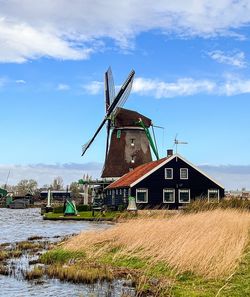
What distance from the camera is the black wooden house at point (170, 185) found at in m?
42.6

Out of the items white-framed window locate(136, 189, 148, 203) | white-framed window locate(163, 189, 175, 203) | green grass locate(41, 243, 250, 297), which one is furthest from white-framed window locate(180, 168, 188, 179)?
green grass locate(41, 243, 250, 297)

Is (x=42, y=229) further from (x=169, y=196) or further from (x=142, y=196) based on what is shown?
(x=169, y=196)

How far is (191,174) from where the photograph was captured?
43.6 metres

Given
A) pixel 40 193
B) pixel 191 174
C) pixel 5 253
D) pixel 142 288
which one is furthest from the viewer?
pixel 40 193

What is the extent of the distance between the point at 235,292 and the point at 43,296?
12.8 feet

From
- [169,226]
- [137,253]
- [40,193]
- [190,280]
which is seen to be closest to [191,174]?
[169,226]

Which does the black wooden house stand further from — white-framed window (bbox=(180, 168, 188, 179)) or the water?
the water

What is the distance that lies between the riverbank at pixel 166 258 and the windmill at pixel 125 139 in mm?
35666

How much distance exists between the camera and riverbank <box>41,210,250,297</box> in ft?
33.1

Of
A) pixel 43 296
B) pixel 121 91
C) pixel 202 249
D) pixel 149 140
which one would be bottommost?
pixel 43 296

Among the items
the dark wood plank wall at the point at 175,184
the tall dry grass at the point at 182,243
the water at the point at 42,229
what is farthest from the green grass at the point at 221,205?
the dark wood plank wall at the point at 175,184

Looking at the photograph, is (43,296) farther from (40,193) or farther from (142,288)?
(40,193)

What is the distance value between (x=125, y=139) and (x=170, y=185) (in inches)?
447

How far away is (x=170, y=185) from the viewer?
43.2 m
